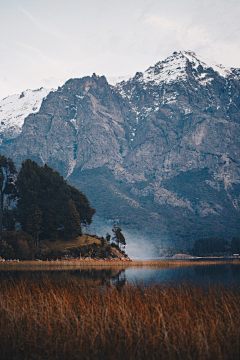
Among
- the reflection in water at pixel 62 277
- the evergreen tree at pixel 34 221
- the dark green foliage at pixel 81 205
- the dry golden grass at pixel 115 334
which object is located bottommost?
the dry golden grass at pixel 115 334

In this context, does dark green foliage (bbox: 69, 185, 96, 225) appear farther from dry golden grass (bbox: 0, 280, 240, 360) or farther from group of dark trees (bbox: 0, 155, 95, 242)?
dry golden grass (bbox: 0, 280, 240, 360)

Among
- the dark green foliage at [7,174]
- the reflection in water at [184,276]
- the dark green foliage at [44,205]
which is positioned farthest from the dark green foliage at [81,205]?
the reflection in water at [184,276]

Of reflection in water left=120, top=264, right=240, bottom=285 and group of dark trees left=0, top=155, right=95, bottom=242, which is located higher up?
group of dark trees left=0, top=155, right=95, bottom=242

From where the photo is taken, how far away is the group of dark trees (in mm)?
108488

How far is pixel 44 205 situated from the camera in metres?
116

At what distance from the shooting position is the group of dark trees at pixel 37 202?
356 ft

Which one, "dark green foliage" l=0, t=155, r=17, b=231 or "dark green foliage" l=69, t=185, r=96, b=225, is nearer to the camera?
"dark green foliage" l=0, t=155, r=17, b=231

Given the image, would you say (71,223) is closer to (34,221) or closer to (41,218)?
(41,218)

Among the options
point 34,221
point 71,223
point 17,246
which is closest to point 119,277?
point 17,246

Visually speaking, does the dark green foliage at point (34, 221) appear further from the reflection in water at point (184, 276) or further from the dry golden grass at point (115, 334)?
the dry golden grass at point (115, 334)

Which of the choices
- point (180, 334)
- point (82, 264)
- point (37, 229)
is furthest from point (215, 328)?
point (37, 229)

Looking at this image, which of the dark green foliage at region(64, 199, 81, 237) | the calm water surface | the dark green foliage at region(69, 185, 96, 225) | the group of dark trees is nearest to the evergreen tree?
the group of dark trees

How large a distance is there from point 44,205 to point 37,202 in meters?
3.10

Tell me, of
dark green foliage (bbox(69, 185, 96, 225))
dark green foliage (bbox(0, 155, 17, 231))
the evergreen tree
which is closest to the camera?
the evergreen tree
